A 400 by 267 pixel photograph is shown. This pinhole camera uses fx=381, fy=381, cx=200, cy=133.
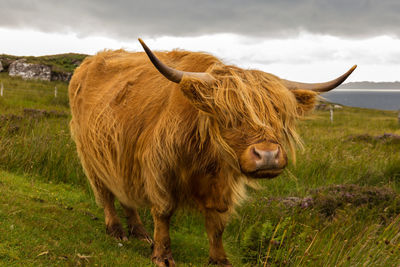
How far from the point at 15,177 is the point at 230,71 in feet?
12.5

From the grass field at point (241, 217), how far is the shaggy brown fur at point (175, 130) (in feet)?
1.43

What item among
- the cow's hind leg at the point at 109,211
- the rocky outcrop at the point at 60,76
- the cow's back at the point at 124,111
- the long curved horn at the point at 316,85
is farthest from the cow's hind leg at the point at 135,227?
the rocky outcrop at the point at 60,76

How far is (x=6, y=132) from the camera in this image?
6422 millimetres

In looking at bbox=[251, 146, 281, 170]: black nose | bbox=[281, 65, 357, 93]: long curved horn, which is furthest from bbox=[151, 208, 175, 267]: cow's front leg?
bbox=[281, 65, 357, 93]: long curved horn

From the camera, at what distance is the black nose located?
2217 millimetres

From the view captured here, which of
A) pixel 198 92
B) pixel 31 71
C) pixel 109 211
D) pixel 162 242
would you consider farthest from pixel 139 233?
pixel 31 71

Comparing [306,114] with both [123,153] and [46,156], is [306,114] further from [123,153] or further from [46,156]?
[46,156]

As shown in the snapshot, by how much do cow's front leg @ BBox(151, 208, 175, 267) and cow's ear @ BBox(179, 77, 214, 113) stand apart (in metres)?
1.23

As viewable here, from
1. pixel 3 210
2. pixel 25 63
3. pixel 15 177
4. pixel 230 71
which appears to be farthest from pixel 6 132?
pixel 25 63

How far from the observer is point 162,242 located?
3381 mm

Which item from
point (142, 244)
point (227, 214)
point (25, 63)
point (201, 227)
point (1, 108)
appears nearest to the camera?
point (227, 214)

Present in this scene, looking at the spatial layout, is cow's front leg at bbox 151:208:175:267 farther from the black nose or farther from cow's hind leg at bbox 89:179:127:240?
the black nose

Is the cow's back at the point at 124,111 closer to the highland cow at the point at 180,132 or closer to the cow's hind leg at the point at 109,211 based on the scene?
the highland cow at the point at 180,132

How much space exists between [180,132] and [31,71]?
3121 centimetres
